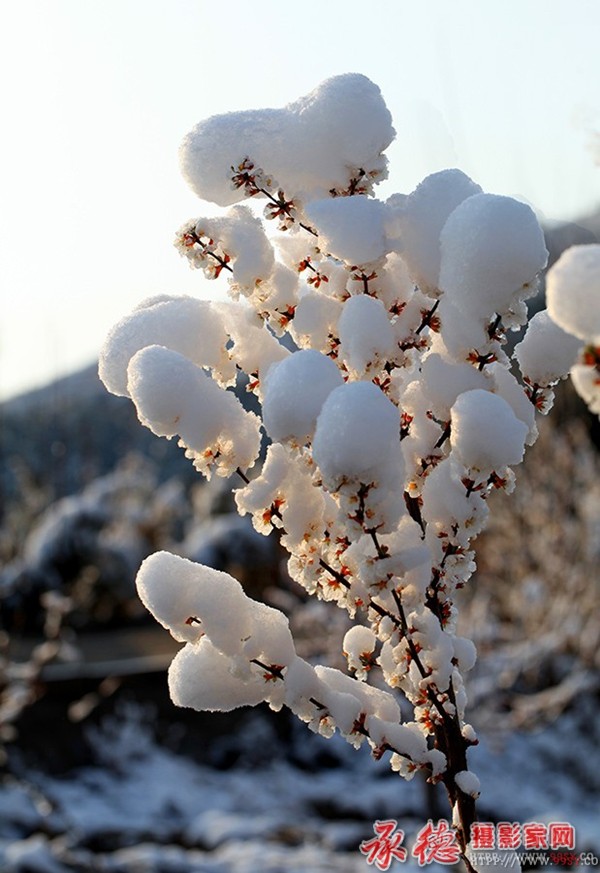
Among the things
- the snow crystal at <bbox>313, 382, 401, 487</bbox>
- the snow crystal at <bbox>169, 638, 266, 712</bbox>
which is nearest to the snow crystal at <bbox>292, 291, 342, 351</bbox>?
the snow crystal at <bbox>313, 382, 401, 487</bbox>

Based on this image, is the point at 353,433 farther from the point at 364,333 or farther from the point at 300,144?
the point at 300,144

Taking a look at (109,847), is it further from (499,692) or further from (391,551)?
(391,551)

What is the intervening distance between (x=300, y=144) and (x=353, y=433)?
0.50 meters

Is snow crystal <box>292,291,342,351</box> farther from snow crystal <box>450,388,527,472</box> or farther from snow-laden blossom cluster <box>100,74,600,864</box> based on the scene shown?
snow crystal <box>450,388,527,472</box>

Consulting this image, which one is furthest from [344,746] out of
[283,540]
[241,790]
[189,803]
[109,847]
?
[283,540]

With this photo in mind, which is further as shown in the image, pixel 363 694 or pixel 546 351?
pixel 363 694

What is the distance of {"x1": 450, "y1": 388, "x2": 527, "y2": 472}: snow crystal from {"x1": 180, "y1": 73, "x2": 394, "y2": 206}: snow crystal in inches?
15.8

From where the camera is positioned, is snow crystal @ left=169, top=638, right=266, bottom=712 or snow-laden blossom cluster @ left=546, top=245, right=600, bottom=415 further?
snow crystal @ left=169, top=638, right=266, bottom=712

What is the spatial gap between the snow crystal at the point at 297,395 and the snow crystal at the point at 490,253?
8.8 inches

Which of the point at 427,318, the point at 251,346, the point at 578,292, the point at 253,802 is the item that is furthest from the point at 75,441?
the point at 578,292

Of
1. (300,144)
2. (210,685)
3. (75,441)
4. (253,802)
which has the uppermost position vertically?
(75,441)

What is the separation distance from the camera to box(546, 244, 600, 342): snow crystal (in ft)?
3.25

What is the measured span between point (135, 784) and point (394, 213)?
8.10 meters

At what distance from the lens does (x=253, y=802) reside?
823 cm
